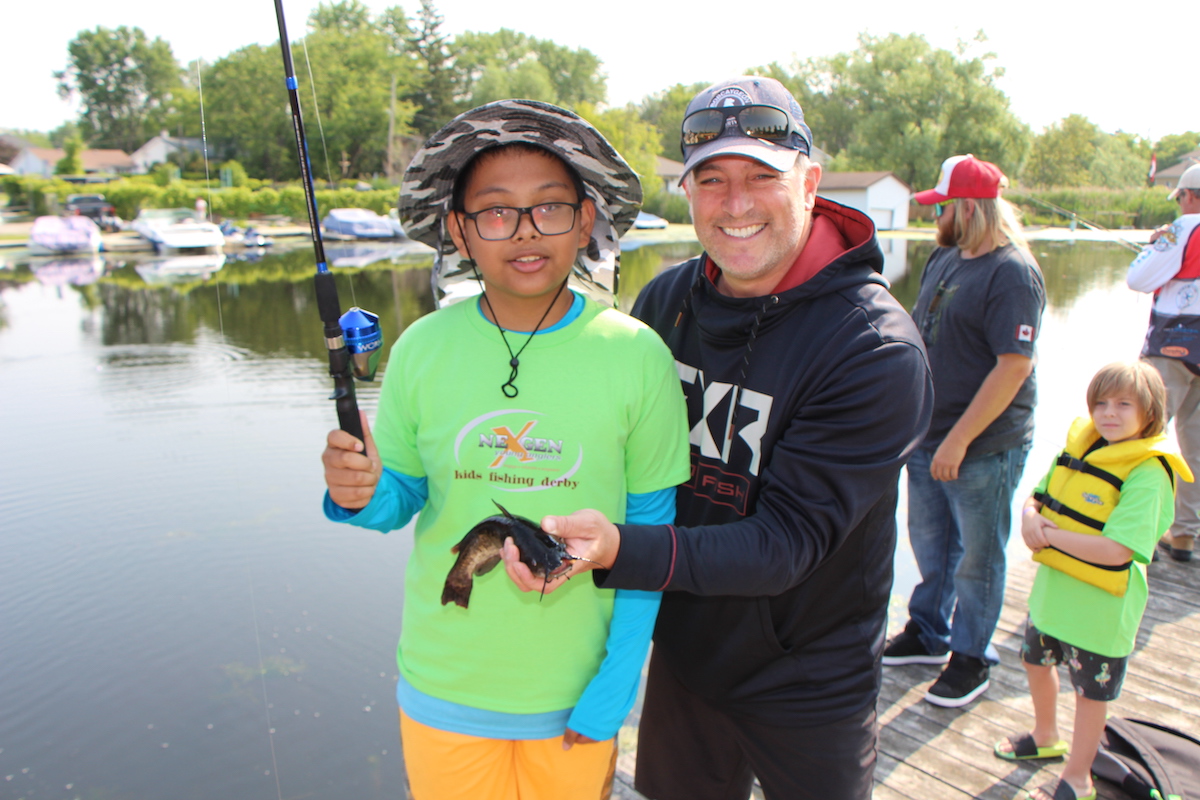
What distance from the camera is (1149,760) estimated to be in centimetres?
255

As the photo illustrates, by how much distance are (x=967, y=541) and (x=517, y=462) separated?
235cm

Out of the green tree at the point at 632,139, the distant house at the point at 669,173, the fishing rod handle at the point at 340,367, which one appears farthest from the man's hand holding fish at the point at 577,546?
the distant house at the point at 669,173

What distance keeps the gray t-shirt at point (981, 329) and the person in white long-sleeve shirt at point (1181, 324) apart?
180cm

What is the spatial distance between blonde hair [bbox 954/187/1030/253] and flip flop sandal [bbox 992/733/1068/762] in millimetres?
1858

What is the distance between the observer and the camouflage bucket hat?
1711 mm

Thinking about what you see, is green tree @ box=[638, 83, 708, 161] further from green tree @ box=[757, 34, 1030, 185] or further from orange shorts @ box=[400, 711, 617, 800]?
orange shorts @ box=[400, 711, 617, 800]

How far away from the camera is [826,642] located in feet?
5.98

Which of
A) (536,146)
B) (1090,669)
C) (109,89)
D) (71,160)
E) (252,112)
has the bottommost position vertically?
(1090,669)

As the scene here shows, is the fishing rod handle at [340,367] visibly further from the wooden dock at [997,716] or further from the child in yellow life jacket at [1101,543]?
the child in yellow life jacket at [1101,543]

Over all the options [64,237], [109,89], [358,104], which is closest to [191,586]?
[64,237]

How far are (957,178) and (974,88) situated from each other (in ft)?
170

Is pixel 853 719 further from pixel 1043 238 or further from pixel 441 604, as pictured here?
pixel 1043 238

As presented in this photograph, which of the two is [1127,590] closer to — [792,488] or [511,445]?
[792,488]

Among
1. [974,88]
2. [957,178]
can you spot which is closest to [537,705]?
[957,178]
